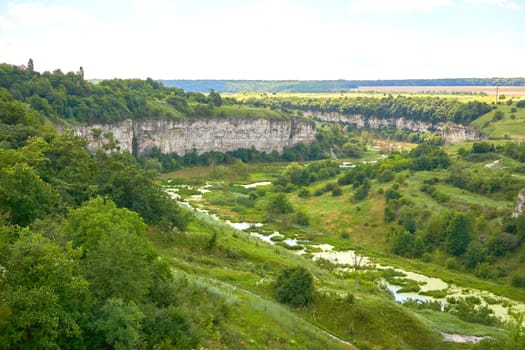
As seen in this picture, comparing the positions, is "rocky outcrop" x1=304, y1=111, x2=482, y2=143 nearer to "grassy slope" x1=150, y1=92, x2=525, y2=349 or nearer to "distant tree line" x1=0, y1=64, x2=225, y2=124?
"distant tree line" x1=0, y1=64, x2=225, y2=124

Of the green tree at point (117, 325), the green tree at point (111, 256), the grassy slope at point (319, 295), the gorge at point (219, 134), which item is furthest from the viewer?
the gorge at point (219, 134)

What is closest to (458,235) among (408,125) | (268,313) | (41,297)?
(268,313)

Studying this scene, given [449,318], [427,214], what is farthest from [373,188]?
[449,318]

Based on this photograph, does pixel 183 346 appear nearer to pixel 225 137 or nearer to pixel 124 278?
pixel 124 278

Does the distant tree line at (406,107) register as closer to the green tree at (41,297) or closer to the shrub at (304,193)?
the shrub at (304,193)

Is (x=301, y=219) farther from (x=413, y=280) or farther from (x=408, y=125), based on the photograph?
(x=408, y=125)

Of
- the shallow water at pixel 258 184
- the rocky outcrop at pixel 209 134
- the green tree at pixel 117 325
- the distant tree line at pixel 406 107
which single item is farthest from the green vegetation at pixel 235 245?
the distant tree line at pixel 406 107

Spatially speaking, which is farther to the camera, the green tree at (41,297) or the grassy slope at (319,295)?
the grassy slope at (319,295)
